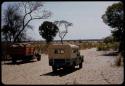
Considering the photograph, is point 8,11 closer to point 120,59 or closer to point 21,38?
point 21,38

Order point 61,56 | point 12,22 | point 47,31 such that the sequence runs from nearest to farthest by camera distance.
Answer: point 61,56 → point 12,22 → point 47,31

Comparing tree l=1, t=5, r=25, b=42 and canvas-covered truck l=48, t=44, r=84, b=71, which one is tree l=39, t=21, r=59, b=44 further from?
canvas-covered truck l=48, t=44, r=84, b=71

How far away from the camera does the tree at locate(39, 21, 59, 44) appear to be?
81.7 metres

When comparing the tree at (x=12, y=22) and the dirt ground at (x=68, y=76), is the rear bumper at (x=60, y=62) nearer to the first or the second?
the dirt ground at (x=68, y=76)

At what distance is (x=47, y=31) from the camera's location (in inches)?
3364

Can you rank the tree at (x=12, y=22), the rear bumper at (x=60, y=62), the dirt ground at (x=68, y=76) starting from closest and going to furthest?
the dirt ground at (x=68, y=76) < the rear bumper at (x=60, y=62) < the tree at (x=12, y=22)

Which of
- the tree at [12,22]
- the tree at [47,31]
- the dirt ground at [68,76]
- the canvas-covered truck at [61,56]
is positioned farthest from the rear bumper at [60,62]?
the tree at [47,31]

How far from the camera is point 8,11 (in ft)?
160

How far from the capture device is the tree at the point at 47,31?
81688 mm

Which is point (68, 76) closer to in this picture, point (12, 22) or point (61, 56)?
point (61, 56)

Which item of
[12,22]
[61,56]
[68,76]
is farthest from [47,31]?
[68,76]

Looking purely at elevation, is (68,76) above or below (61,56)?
below

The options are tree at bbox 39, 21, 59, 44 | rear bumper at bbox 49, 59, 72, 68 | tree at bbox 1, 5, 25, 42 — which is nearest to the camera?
rear bumper at bbox 49, 59, 72, 68

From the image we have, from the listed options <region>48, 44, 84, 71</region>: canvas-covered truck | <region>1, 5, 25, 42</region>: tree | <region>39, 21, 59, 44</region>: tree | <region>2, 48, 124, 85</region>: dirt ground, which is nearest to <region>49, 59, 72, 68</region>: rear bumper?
<region>48, 44, 84, 71</region>: canvas-covered truck
